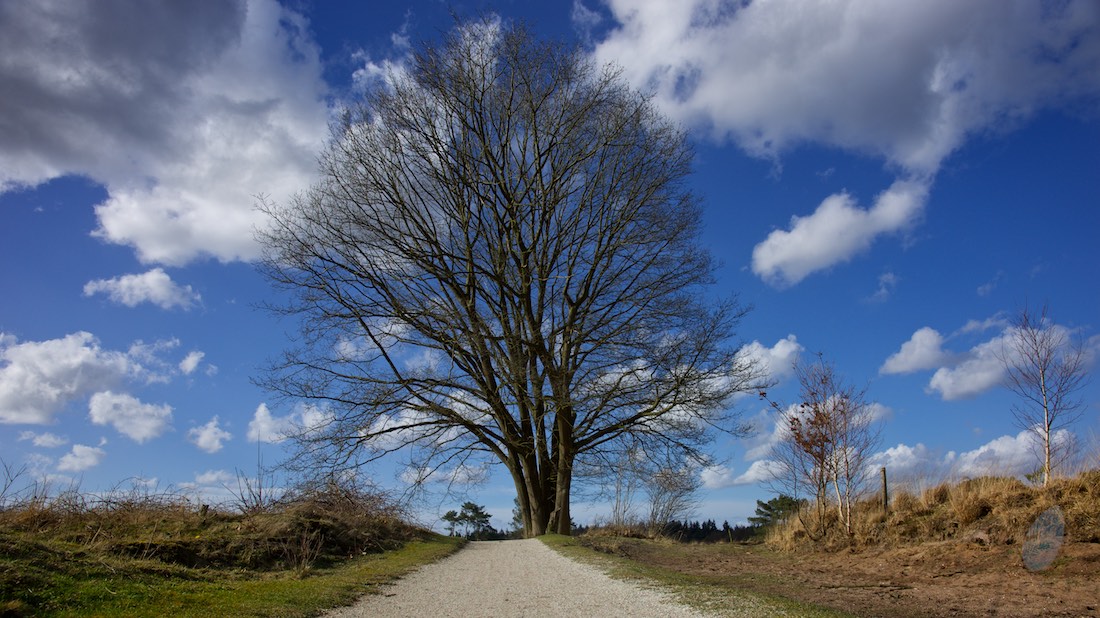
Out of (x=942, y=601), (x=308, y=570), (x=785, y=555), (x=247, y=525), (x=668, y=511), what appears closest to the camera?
(x=942, y=601)

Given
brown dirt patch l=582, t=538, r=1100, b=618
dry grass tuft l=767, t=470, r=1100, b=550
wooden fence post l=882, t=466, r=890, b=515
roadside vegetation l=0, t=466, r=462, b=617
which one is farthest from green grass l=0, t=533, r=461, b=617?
wooden fence post l=882, t=466, r=890, b=515

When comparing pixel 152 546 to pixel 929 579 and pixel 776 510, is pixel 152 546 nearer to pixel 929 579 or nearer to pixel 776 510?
pixel 929 579

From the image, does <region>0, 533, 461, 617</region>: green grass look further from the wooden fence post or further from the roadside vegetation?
the wooden fence post

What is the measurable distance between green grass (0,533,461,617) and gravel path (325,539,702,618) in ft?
2.25

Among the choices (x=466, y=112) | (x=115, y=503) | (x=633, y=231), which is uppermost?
(x=466, y=112)

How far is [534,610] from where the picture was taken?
7953mm

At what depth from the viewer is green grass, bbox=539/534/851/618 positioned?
7.57m

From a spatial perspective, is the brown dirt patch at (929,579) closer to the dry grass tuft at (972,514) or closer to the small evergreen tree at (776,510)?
the dry grass tuft at (972,514)

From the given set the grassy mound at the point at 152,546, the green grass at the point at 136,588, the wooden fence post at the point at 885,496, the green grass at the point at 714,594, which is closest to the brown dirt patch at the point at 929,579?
the green grass at the point at 714,594

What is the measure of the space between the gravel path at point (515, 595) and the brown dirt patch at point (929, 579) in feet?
6.64

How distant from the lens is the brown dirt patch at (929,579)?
810 cm

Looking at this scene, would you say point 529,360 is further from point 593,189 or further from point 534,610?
point 534,610

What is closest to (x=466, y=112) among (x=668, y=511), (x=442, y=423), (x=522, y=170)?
(x=522, y=170)

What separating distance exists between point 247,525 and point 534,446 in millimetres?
9493
